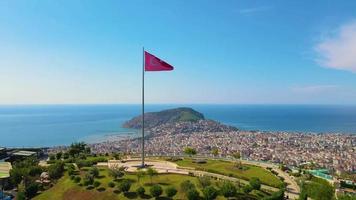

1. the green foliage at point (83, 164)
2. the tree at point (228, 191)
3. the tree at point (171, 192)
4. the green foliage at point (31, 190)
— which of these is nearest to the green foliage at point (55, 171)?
the green foliage at point (83, 164)

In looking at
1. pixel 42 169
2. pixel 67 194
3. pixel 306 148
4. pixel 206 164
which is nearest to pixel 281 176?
pixel 206 164

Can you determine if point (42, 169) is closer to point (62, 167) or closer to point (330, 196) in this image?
point (62, 167)

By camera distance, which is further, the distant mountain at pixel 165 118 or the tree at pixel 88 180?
the distant mountain at pixel 165 118

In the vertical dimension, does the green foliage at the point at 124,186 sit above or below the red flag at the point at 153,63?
below

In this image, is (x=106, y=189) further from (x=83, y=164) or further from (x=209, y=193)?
(x=83, y=164)

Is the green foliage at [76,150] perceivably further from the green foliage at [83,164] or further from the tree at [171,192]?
the tree at [171,192]
